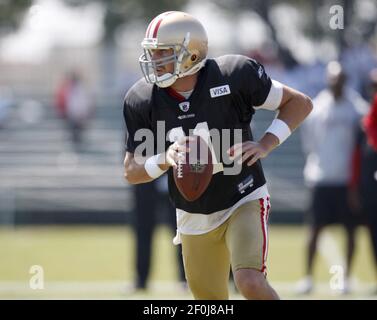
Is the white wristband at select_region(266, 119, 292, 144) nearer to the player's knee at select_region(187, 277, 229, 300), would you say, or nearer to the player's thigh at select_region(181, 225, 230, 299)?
the player's thigh at select_region(181, 225, 230, 299)

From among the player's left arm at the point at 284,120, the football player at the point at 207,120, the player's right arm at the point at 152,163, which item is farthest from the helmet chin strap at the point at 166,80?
the player's left arm at the point at 284,120

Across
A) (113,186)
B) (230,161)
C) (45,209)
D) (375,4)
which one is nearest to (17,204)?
(45,209)

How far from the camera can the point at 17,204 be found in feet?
57.7

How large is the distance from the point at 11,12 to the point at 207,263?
988 cm

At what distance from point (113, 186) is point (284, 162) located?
2.86 m

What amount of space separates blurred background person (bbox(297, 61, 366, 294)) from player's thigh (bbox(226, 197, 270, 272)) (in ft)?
14.3

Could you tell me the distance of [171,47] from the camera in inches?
235

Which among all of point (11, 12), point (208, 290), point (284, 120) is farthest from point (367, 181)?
point (11, 12)

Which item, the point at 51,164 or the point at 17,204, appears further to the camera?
the point at 51,164

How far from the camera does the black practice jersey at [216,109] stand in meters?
5.96

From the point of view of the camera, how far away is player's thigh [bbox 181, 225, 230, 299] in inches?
239

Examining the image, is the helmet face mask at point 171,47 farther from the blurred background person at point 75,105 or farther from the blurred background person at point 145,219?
the blurred background person at point 75,105

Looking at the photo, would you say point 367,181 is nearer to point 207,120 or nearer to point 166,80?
point 207,120
